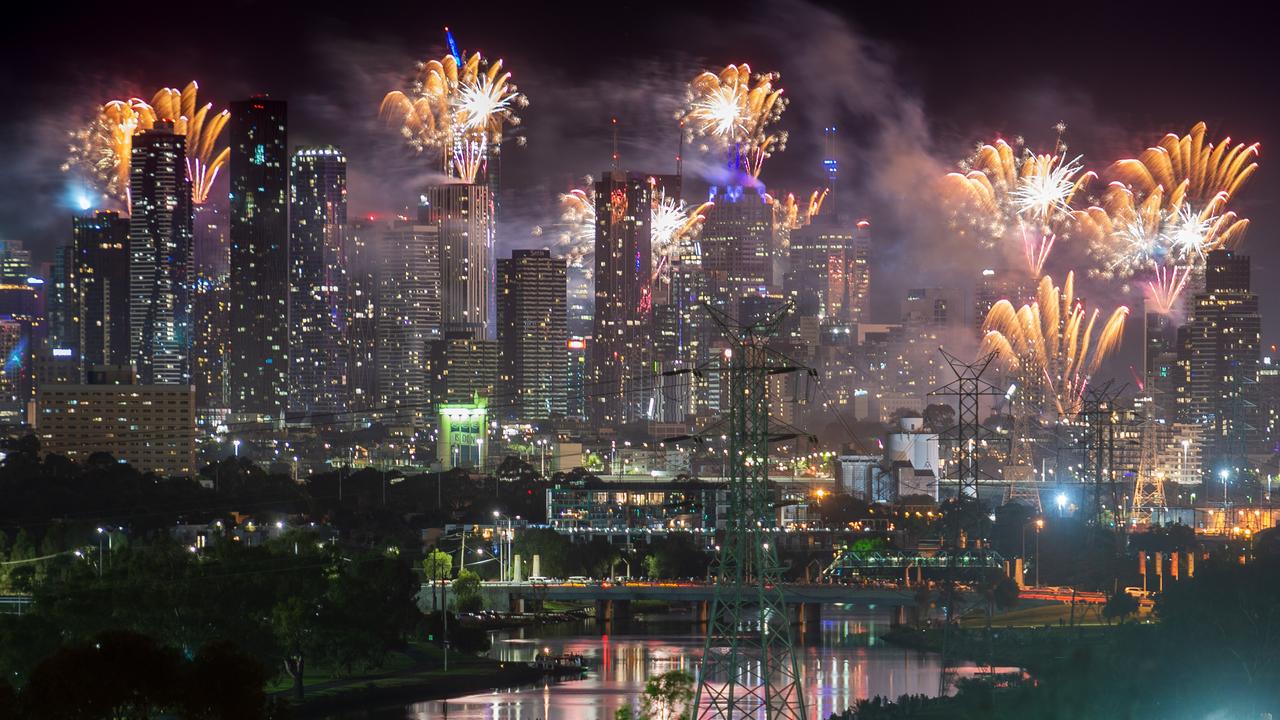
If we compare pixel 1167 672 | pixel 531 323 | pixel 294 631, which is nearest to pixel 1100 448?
pixel 1167 672

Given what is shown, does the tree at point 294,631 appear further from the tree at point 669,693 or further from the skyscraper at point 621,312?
the skyscraper at point 621,312

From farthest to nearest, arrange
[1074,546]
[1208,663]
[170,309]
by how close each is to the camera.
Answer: [170,309] → [1074,546] → [1208,663]

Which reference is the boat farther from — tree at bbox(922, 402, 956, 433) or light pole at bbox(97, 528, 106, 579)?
tree at bbox(922, 402, 956, 433)

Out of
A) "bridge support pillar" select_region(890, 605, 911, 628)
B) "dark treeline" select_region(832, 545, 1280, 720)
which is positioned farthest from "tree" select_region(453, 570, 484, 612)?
"dark treeline" select_region(832, 545, 1280, 720)

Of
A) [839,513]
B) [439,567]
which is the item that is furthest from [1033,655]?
[839,513]

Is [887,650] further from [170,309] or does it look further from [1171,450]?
[170,309]

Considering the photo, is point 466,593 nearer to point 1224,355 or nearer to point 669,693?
point 669,693
